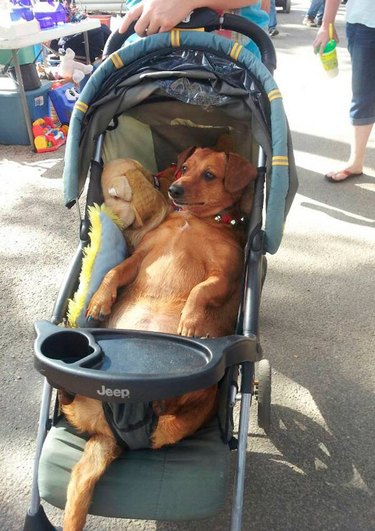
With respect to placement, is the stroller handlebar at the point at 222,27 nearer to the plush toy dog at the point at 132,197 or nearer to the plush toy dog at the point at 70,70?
the plush toy dog at the point at 132,197

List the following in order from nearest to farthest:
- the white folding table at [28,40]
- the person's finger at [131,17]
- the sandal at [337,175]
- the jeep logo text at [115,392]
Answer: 1. the jeep logo text at [115,392]
2. the person's finger at [131,17]
3. the sandal at [337,175]
4. the white folding table at [28,40]

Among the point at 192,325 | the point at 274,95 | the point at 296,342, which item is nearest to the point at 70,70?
the point at 296,342

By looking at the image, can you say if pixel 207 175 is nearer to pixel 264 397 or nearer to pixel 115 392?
pixel 264 397

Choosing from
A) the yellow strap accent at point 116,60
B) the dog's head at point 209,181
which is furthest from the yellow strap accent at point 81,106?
the dog's head at point 209,181

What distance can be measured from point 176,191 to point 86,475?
1204 millimetres

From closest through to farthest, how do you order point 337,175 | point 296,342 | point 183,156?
point 183,156
point 296,342
point 337,175

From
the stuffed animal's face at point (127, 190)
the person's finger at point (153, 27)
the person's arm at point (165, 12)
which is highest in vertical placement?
the person's arm at point (165, 12)

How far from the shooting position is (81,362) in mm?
1519

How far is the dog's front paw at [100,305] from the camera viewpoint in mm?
2051

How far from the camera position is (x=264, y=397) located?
227 centimetres

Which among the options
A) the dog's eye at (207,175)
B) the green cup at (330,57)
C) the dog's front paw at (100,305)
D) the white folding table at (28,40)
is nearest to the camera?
the dog's front paw at (100,305)

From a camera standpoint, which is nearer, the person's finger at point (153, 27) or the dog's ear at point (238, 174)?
the person's finger at point (153, 27)

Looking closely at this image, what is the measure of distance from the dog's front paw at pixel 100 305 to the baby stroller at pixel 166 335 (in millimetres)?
100

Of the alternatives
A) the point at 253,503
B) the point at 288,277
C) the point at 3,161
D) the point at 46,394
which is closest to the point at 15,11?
the point at 3,161
